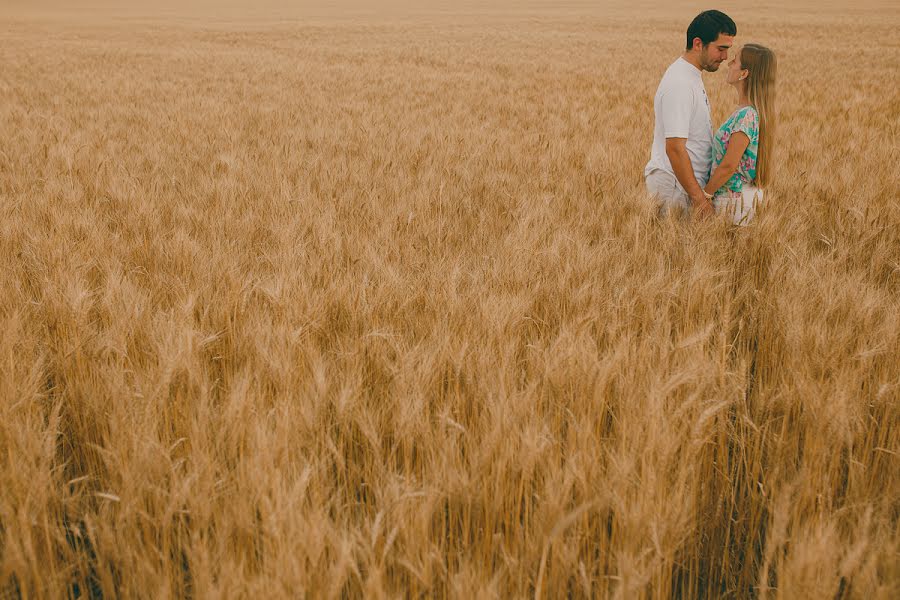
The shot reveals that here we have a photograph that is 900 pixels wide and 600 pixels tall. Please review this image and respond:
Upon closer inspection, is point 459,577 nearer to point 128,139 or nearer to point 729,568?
point 729,568

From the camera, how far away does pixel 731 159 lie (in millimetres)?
3064

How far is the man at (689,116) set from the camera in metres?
3.10

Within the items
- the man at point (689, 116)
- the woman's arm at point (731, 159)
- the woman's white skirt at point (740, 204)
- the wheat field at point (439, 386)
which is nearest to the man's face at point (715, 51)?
the man at point (689, 116)

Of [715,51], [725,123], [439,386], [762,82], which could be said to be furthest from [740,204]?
[439,386]

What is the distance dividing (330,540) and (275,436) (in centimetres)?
29

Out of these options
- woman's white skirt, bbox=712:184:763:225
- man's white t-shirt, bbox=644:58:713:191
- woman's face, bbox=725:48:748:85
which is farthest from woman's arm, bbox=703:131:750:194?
woman's face, bbox=725:48:748:85

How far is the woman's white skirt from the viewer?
8.86ft

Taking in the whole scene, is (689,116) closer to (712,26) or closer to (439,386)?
(712,26)

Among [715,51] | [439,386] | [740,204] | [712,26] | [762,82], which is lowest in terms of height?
[439,386]

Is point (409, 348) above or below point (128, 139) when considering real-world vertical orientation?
below

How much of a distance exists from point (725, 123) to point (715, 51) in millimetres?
405

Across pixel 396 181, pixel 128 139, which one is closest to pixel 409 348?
pixel 396 181

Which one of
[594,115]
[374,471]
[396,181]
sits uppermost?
[594,115]

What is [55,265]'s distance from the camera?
204 centimetres
